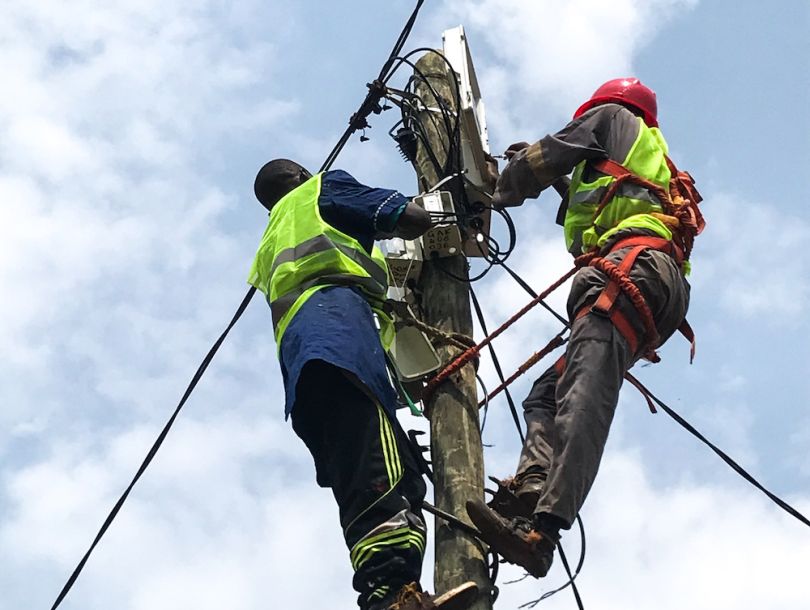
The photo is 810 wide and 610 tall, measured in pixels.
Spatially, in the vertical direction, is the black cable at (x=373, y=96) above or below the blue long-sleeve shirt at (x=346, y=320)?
above

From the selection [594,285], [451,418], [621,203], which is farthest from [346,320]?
[621,203]

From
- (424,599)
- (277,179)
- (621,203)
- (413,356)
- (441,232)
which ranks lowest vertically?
(424,599)

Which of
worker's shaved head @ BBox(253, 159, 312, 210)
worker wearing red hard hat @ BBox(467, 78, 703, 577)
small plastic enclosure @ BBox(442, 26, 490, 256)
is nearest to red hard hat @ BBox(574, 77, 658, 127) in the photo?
worker wearing red hard hat @ BBox(467, 78, 703, 577)

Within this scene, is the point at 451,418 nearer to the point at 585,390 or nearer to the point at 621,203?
the point at 585,390

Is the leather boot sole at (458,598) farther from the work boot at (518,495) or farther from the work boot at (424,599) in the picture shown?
the work boot at (518,495)

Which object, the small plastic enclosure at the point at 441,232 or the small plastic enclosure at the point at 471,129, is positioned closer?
the small plastic enclosure at the point at 441,232

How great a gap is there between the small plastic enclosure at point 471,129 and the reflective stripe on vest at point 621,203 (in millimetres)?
551

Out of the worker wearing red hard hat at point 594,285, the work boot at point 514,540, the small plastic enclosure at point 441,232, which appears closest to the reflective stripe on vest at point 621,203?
the worker wearing red hard hat at point 594,285

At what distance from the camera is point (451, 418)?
491 cm

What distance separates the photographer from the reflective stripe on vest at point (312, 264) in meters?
4.58

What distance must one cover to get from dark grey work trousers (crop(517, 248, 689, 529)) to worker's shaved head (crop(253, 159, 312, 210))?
1.23 metres

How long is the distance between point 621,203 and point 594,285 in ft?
1.53

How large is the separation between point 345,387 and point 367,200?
0.74 metres

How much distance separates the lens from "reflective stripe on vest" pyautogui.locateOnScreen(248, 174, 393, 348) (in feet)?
15.0
